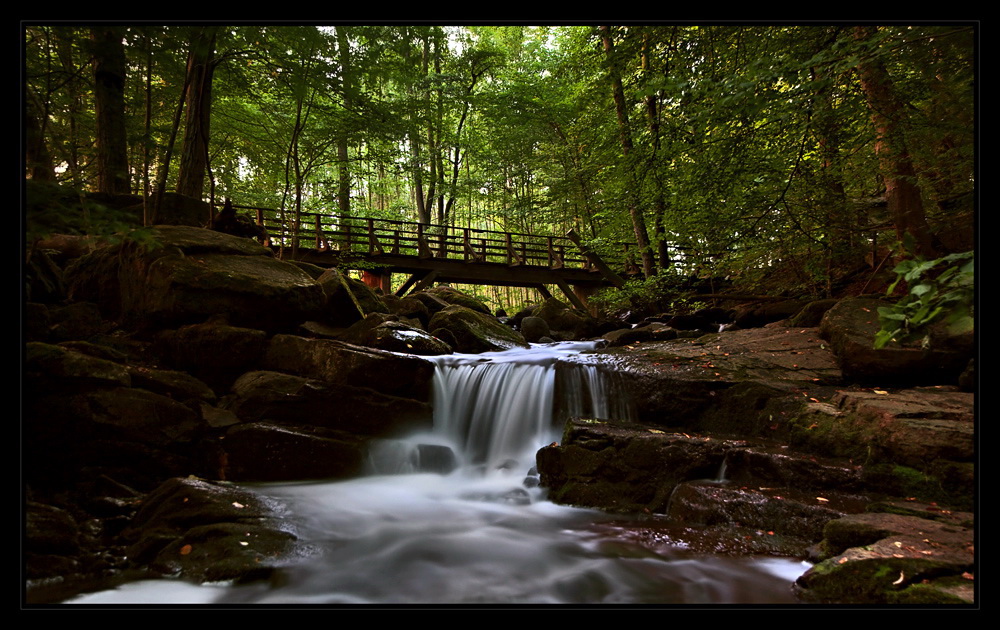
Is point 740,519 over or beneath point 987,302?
beneath

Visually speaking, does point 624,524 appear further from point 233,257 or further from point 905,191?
point 233,257

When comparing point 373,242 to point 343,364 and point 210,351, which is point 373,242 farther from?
point 343,364

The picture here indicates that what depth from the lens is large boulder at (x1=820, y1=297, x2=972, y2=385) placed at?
432cm

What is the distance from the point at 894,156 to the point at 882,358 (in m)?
2.57

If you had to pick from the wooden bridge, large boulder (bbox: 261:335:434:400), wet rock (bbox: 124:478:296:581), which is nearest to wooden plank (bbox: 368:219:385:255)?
the wooden bridge

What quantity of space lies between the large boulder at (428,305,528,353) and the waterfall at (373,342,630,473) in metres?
1.82

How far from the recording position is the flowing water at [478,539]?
274 cm

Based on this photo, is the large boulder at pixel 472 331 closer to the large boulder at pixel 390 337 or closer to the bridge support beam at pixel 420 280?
the large boulder at pixel 390 337

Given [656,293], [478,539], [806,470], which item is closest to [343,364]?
[478,539]

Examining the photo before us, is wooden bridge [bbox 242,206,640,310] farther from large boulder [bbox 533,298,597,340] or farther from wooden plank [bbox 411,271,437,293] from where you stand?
large boulder [bbox 533,298,597,340]

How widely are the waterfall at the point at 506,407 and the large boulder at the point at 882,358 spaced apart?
2.37 metres

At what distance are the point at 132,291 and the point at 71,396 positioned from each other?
8.05 ft

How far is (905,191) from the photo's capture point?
5.71 m
